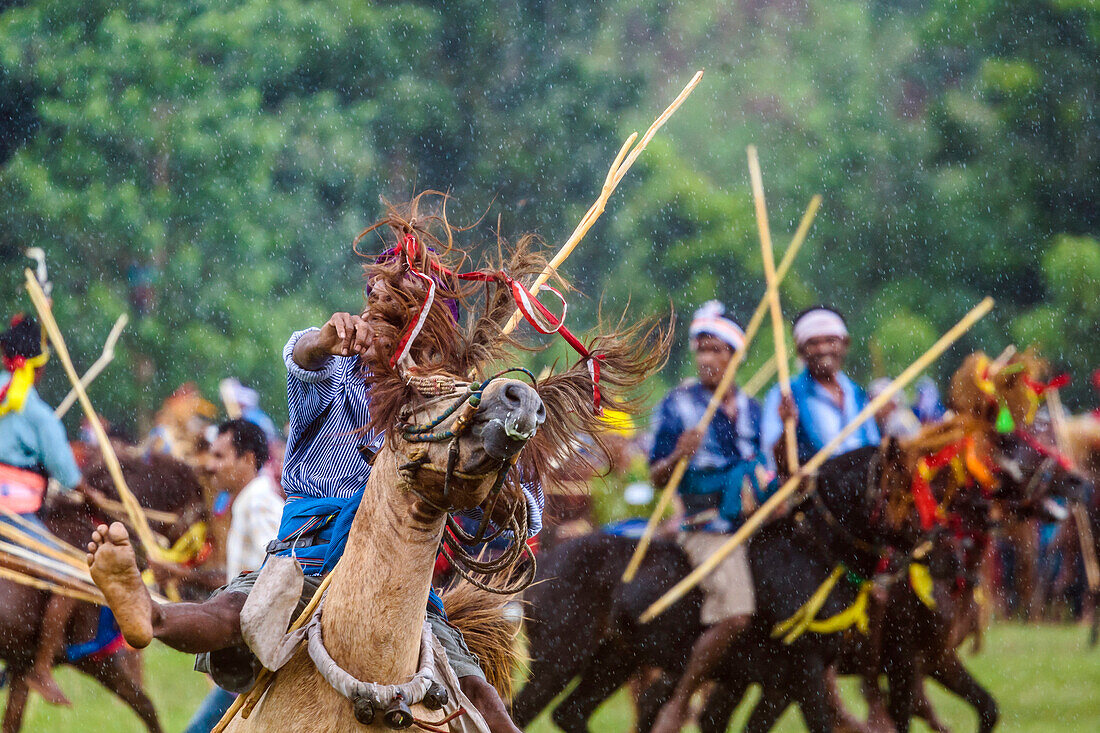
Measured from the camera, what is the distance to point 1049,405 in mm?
14008

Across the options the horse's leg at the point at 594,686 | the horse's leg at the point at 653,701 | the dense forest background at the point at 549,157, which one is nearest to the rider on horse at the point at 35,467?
the horse's leg at the point at 594,686

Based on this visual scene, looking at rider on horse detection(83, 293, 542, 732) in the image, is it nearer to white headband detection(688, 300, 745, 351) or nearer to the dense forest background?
white headband detection(688, 300, 745, 351)

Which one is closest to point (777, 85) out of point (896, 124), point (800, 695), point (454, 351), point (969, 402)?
point (896, 124)

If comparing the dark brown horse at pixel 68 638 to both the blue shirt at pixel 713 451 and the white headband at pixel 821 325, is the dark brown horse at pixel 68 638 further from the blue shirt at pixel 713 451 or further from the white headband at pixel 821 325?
the white headband at pixel 821 325

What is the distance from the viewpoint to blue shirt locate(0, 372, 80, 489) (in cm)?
811

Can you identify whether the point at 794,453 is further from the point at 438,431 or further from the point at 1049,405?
the point at 1049,405

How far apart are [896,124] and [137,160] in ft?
35.5

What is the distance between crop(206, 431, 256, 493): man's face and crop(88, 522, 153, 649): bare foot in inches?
186

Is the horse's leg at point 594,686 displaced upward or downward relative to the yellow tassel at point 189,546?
upward

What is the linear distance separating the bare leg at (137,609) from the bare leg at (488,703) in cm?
69

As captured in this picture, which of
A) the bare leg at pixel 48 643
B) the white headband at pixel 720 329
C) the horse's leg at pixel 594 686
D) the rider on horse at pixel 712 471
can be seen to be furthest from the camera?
the white headband at pixel 720 329

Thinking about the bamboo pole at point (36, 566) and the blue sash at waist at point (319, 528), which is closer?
the blue sash at waist at point (319, 528)

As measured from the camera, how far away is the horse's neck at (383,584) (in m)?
3.30

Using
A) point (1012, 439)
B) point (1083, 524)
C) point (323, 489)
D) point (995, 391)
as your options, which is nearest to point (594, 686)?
point (1012, 439)
